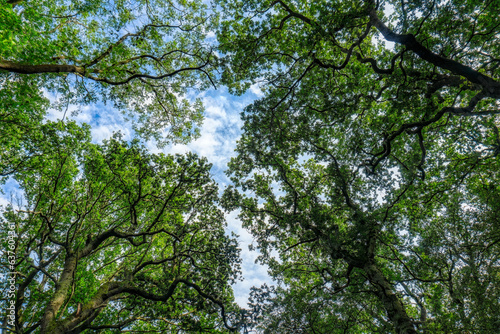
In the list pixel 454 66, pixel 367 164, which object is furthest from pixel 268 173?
pixel 454 66

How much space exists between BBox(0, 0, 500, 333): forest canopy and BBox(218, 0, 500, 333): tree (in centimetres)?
9

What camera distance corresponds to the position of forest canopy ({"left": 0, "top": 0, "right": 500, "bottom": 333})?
8289 millimetres

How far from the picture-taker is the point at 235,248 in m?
10.7

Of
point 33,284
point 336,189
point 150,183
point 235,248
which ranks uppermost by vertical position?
point 150,183

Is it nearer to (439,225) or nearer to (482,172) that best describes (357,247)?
(439,225)

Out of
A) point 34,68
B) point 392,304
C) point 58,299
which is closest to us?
point 34,68

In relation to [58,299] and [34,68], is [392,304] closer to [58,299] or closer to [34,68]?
[58,299]

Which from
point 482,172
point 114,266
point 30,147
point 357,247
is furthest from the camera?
point 114,266

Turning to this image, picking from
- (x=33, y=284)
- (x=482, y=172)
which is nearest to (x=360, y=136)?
(x=482, y=172)

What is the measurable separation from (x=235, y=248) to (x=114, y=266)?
388 inches

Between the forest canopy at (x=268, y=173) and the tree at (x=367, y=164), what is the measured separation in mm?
87

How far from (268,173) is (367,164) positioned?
18.6 ft

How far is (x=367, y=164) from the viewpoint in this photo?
9227mm

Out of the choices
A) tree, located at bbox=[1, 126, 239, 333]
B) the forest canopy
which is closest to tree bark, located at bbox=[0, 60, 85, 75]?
the forest canopy
